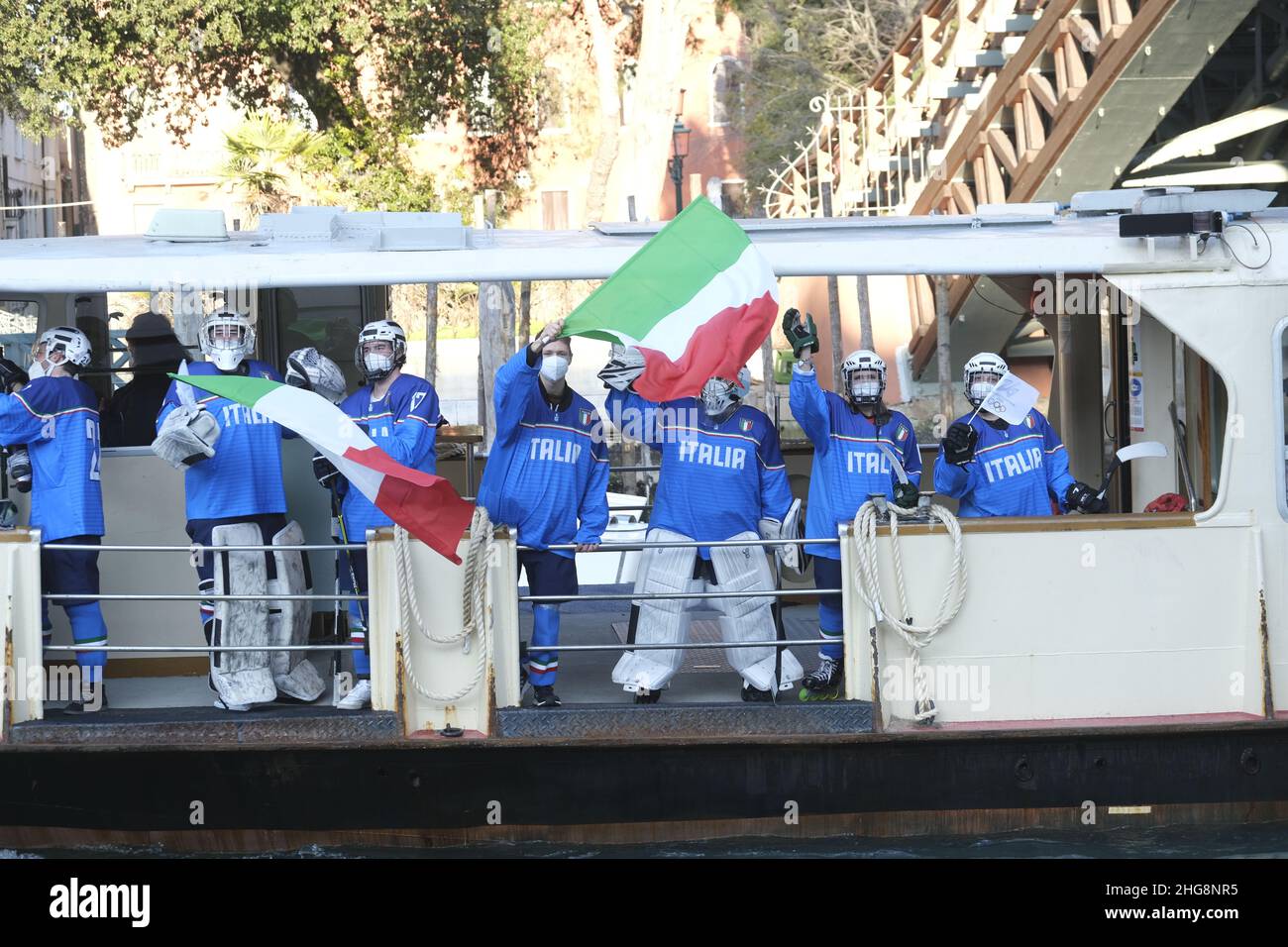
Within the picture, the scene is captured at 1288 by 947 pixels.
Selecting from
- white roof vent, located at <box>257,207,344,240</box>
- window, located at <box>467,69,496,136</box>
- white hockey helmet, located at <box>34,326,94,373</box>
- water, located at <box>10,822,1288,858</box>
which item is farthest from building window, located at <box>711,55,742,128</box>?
water, located at <box>10,822,1288,858</box>

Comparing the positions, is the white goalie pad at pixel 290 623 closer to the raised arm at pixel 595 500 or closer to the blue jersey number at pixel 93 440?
the blue jersey number at pixel 93 440

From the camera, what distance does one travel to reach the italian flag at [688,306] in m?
5.81

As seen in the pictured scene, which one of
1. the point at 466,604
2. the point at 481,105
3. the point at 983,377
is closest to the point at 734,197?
the point at 481,105

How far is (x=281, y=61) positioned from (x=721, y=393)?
17.7 m

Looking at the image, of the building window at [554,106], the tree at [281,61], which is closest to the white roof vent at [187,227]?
the tree at [281,61]

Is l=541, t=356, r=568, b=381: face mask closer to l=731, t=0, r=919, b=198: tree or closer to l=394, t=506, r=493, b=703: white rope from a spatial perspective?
l=394, t=506, r=493, b=703: white rope

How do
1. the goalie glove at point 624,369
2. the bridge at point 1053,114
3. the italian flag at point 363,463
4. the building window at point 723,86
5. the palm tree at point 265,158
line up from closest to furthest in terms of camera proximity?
the italian flag at point 363,463 < the goalie glove at point 624,369 < the bridge at point 1053,114 < the palm tree at point 265,158 < the building window at point 723,86

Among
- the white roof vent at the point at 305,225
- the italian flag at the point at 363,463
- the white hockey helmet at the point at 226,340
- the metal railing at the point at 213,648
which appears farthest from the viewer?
the white roof vent at the point at 305,225

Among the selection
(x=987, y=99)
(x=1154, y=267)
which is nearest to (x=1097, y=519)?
(x=1154, y=267)

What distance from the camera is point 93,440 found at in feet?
21.6

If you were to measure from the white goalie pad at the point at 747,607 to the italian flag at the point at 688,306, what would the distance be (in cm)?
96

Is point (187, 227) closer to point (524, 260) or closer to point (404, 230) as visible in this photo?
point (404, 230)

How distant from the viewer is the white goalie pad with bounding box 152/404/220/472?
6.32m

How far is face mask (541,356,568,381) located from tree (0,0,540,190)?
15.9 metres
